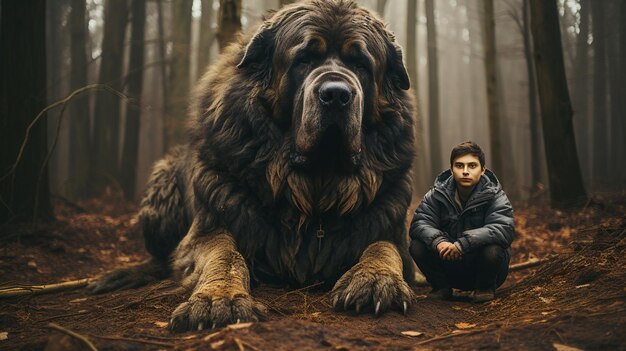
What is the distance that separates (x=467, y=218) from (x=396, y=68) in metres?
1.59

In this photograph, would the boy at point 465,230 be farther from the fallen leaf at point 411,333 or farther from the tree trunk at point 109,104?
the tree trunk at point 109,104

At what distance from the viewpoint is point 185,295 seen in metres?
3.88

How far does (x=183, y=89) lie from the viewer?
1349 cm

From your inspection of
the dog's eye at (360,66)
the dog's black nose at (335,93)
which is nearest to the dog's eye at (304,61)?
the dog's eye at (360,66)

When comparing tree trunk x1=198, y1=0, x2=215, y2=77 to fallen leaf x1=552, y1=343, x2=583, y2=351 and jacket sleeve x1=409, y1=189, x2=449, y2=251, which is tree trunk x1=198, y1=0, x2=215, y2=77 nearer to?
jacket sleeve x1=409, y1=189, x2=449, y2=251

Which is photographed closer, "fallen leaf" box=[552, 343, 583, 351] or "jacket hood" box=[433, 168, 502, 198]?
"fallen leaf" box=[552, 343, 583, 351]

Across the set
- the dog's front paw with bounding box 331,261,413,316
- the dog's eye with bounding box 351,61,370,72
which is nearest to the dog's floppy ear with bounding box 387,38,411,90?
the dog's eye with bounding box 351,61,370,72

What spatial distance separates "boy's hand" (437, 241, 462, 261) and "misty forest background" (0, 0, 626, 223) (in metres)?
1.96

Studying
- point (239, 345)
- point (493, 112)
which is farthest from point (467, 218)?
point (493, 112)

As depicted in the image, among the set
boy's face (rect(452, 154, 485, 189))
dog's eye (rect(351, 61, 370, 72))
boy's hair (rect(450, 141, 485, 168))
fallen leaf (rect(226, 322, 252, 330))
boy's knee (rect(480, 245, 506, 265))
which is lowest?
fallen leaf (rect(226, 322, 252, 330))

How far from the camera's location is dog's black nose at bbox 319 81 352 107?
3576 millimetres

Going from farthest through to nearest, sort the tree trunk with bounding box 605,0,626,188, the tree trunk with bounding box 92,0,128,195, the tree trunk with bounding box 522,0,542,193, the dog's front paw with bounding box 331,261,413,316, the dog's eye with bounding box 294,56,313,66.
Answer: the tree trunk with bounding box 92,0,128,195, the tree trunk with bounding box 522,0,542,193, the tree trunk with bounding box 605,0,626,188, the dog's eye with bounding box 294,56,313,66, the dog's front paw with bounding box 331,261,413,316

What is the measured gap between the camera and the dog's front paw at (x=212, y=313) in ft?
9.17

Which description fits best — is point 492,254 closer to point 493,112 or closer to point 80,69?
point 493,112
